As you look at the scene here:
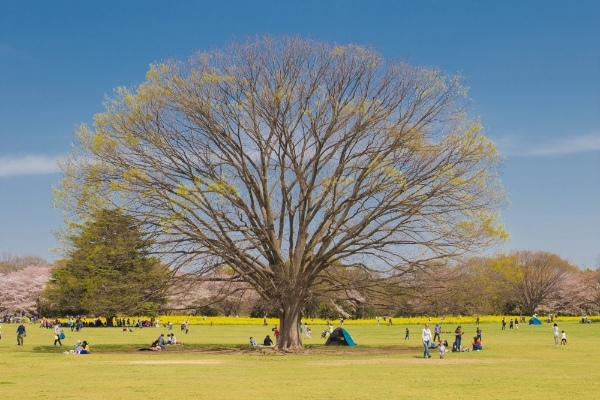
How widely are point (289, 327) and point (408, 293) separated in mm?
6912

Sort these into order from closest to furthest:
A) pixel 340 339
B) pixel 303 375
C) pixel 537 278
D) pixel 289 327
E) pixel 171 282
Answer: pixel 303 375 → pixel 171 282 → pixel 289 327 → pixel 340 339 → pixel 537 278

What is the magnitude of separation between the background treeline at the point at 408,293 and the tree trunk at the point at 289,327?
926 millimetres

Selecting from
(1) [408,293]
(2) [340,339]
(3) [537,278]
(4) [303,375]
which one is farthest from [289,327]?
(3) [537,278]

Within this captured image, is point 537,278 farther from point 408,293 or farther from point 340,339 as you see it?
point 408,293

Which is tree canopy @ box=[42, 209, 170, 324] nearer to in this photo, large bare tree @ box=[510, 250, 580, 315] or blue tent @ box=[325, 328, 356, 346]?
blue tent @ box=[325, 328, 356, 346]

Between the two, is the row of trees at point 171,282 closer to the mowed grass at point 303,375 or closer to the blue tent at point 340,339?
the mowed grass at point 303,375

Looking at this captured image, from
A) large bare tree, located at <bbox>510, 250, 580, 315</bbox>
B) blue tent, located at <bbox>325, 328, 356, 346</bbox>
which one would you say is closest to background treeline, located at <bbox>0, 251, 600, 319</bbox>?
large bare tree, located at <bbox>510, 250, 580, 315</bbox>

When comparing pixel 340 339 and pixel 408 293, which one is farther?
pixel 340 339

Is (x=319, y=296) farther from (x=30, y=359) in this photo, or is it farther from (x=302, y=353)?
(x=30, y=359)

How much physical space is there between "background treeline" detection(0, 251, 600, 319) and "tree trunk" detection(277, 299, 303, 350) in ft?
3.04

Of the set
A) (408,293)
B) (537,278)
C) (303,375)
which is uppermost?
(537,278)

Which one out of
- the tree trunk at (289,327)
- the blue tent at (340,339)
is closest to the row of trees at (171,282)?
the tree trunk at (289,327)

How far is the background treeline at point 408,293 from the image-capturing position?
41781mm

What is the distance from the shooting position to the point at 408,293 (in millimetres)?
42188
